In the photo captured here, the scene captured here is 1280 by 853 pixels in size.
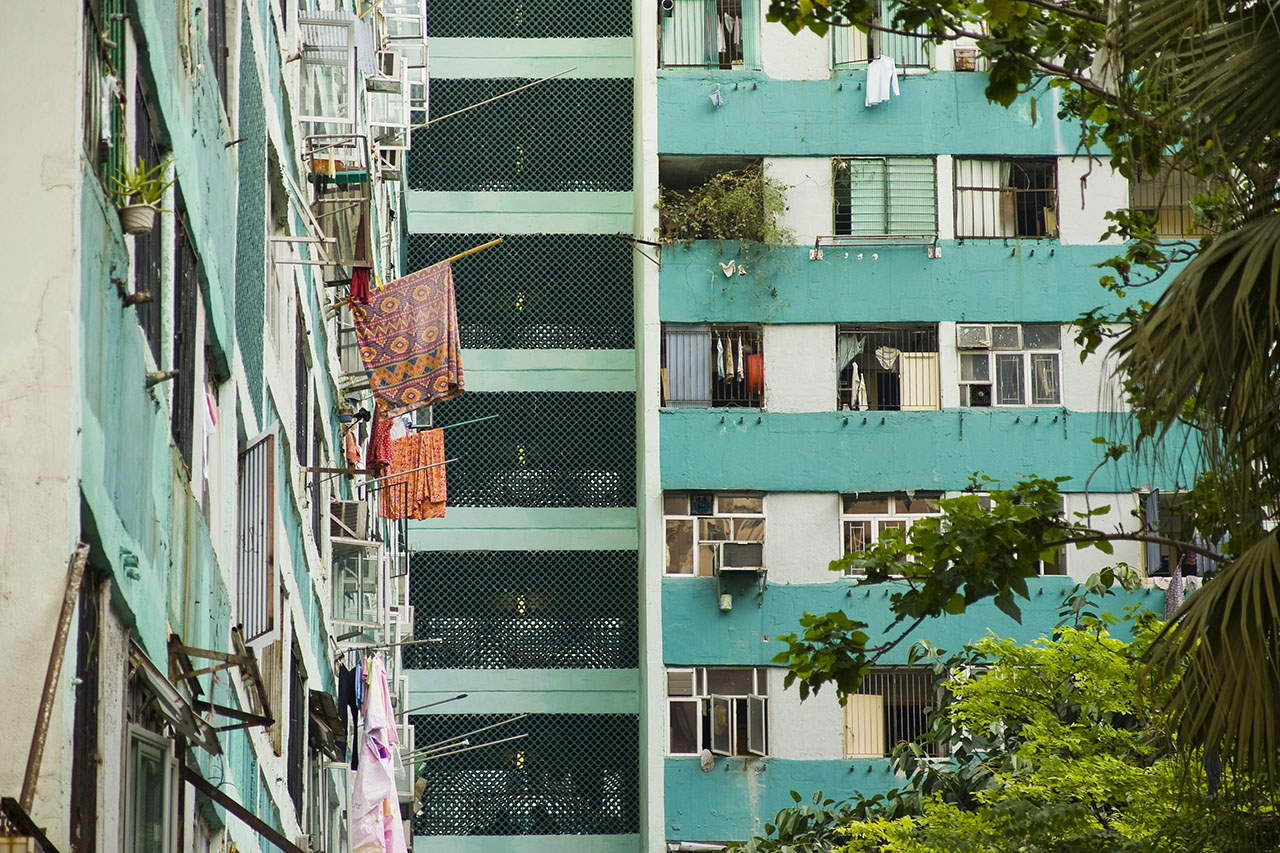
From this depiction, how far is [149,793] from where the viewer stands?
29.1 ft

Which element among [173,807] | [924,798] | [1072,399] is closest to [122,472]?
[173,807]

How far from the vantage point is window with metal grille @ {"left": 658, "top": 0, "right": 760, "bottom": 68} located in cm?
2817

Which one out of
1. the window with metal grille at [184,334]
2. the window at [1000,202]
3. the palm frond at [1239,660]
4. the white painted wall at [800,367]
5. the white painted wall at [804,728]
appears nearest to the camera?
the palm frond at [1239,660]

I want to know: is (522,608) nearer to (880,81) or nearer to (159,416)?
(880,81)

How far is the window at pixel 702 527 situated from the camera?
1054 inches

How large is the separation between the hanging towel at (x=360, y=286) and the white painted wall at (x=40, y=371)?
44.3 feet

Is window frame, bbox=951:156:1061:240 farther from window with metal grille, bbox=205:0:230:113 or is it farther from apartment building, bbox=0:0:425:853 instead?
window with metal grille, bbox=205:0:230:113

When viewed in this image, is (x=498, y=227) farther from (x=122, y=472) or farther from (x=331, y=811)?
(x=122, y=472)

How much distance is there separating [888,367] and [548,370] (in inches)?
253

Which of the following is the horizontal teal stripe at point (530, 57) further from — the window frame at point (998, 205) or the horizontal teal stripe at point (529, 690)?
the horizontal teal stripe at point (529, 690)

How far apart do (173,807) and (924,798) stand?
779cm

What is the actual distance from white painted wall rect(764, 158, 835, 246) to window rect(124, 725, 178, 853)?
1939 centimetres

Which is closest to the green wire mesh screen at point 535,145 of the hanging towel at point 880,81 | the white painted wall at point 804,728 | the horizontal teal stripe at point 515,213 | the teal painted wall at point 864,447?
the horizontal teal stripe at point 515,213

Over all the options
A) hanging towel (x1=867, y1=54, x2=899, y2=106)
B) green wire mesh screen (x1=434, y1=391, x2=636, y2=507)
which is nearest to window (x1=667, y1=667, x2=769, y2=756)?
green wire mesh screen (x1=434, y1=391, x2=636, y2=507)
